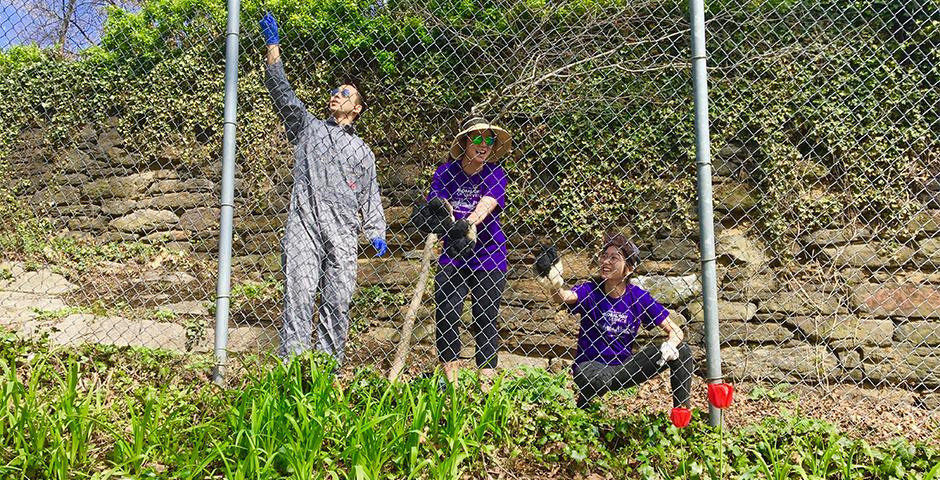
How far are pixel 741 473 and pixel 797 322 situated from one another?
6.82 ft

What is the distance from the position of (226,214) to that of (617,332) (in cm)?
181

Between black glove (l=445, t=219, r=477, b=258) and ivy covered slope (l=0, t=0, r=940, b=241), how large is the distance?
1.18m

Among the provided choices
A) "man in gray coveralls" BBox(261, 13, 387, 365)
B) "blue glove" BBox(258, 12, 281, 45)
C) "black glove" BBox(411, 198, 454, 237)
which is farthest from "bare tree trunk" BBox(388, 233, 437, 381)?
"blue glove" BBox(258, 12, 281, 45)

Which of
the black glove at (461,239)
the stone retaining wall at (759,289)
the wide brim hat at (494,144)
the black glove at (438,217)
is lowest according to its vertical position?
the stone retaining wall at (759,289)

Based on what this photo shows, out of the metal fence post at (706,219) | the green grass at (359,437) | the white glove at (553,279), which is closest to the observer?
the green grass at (359,437)

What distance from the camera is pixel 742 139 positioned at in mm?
4480

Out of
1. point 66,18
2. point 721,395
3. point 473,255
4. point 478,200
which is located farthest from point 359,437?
point 66,18

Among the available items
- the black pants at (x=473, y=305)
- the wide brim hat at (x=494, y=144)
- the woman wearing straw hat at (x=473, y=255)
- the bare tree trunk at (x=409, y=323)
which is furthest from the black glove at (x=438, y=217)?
the bare tree trunk at (x=409, y=323)

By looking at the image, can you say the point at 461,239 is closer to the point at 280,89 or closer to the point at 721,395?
the point at 280,89

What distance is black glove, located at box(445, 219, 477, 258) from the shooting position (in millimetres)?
3240

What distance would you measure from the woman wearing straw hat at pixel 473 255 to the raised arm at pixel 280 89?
705mm

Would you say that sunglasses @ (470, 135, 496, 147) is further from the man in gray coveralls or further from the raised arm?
the raised arm

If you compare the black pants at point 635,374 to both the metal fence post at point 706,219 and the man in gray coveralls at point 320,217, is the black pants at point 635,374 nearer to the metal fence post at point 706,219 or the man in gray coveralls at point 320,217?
the metal fence post at point 706,219

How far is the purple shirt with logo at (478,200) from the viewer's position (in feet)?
10.9
